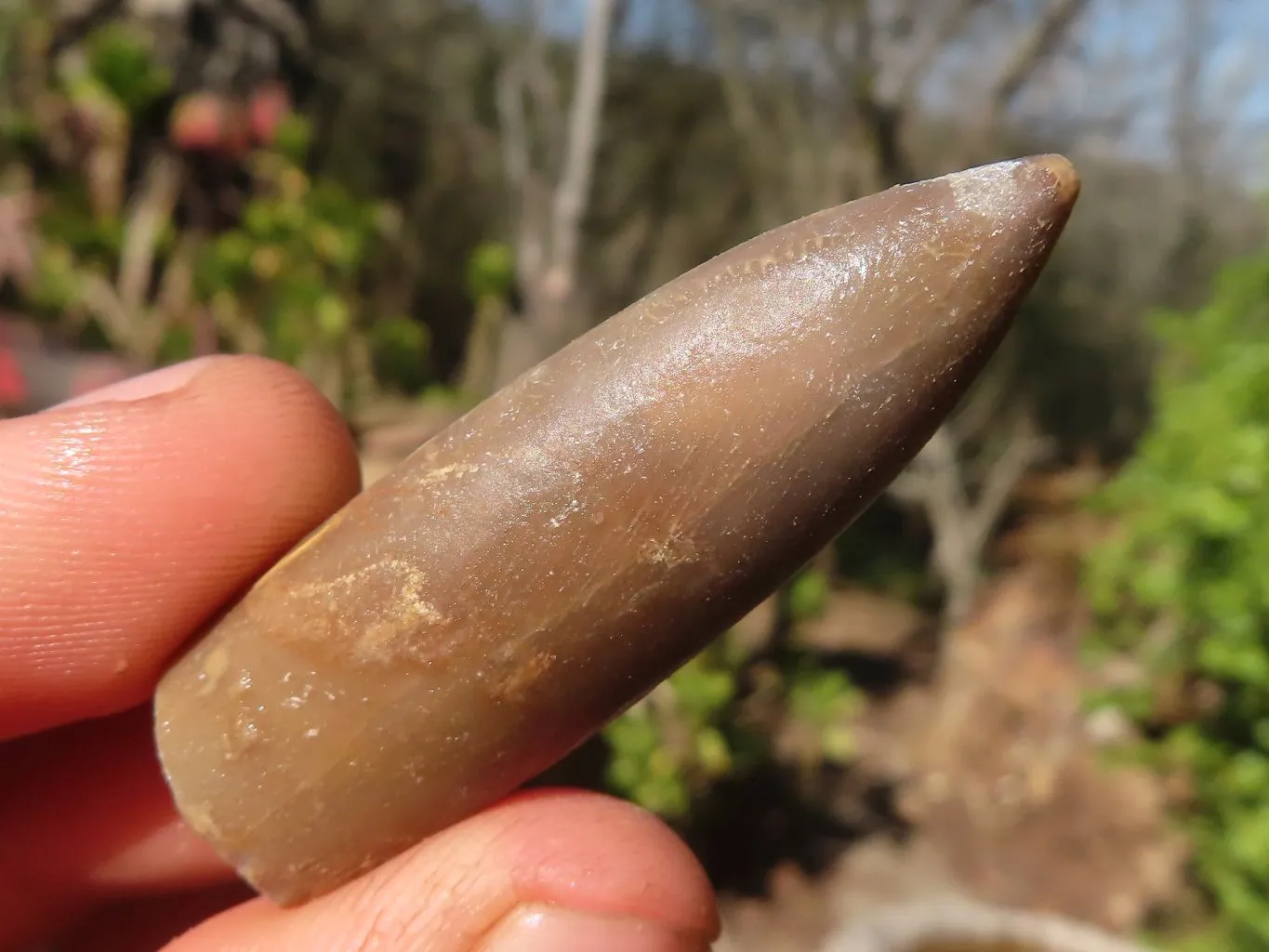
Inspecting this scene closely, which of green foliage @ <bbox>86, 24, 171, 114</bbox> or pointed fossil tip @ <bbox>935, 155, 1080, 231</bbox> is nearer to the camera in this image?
pointed fossil tip @ <bbox>935, 155, 1080, 231</bbox>

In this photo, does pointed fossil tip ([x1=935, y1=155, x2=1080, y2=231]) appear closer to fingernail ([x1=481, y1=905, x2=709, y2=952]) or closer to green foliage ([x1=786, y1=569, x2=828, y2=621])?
fingernail ([x1=481, y1=905, x2=709, y2=952])

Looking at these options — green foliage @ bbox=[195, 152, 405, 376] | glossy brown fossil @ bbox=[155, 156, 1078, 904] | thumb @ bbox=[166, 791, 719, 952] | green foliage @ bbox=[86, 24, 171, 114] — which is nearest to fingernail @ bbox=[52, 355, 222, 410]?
glossy brown fossil @ bbox=[155, 156, 1078, 904]

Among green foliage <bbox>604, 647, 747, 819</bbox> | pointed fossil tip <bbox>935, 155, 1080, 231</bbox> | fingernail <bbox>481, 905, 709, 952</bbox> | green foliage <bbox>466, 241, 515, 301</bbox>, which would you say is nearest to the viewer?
pointed fossil tip <bbox>935, 155, 1080, 231</bbox>

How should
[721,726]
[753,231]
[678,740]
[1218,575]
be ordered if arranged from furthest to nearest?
[753,231], [721,726], [678,740], [1218,575]

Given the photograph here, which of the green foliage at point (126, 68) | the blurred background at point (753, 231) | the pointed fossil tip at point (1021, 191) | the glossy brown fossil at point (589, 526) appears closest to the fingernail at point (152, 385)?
the glossy brown fossil at point (589, 526)

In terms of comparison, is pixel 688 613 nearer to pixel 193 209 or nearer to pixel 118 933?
pixel 118 933

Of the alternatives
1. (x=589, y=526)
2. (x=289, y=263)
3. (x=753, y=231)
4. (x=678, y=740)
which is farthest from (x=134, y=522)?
(x=753, y=231)

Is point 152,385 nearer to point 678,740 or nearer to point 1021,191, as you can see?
point 1021,191

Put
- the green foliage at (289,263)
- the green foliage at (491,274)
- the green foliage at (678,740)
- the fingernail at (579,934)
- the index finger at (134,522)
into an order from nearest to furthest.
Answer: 1. the fingernail at (579,934)
2. the index finger at (134,522)
3. the green foliage at (678,740)
4. the green foliage at (289,263)
5. the green foliage at (491,274)

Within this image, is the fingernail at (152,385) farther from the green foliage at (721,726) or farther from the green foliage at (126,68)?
the green foliage at (126,68)
